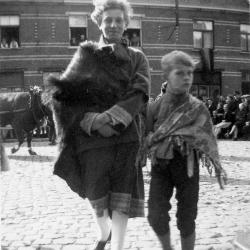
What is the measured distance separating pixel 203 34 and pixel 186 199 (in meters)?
22.5

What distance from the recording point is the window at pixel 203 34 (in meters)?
24.2

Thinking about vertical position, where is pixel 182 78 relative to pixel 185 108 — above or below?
above

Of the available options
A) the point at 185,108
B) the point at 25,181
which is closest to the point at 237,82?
the point at 25,181

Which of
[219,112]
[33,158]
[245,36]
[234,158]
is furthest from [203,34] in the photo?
[33,158]

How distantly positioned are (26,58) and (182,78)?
2011cm

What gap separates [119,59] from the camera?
285 centimetres

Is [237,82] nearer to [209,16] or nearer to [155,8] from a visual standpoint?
[209,16]

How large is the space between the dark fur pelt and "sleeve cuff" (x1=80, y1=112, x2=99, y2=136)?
4 cm

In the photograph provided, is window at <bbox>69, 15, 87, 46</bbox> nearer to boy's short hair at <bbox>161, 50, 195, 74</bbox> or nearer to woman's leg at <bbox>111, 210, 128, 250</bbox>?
boy's short hair at <bbox>161, 50, 195, 74</bbox>

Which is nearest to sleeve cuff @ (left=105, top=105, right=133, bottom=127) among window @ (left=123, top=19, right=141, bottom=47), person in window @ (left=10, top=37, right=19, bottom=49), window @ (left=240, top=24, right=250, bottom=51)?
person in window @ (left=10, top=37, right=19, bottom=49)

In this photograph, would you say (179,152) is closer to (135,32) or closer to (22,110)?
(22,110)

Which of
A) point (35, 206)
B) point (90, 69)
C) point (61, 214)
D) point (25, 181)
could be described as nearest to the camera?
point (90, 69)

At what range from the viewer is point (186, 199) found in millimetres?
2951

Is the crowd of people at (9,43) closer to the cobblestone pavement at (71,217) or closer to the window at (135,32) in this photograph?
the window at (135,32)
